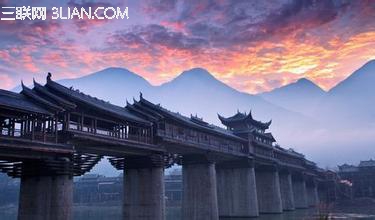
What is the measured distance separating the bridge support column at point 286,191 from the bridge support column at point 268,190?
8.87 metres

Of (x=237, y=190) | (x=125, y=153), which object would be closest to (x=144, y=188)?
(x=125, y=153)

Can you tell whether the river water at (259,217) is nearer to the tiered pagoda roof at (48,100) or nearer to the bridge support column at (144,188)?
the bridge support column at (144,188)

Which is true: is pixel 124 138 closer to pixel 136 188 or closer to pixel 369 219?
pixel 136 188

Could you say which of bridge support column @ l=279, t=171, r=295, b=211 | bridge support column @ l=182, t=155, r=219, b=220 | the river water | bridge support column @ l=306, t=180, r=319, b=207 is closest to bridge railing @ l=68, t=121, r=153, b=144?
bridge support column @ l=182, t=155, r=219, b=220

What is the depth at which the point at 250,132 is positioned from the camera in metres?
60.7

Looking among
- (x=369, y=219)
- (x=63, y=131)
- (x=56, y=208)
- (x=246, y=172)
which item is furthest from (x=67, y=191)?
(x=369, y=219)

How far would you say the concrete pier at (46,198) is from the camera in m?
25.0

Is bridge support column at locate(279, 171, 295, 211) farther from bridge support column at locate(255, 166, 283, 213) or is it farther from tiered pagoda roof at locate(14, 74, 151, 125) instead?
tiered pagoda roof at locate(14, 74, 151, 125)

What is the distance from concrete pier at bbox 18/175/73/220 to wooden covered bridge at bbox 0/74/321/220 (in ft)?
0.21

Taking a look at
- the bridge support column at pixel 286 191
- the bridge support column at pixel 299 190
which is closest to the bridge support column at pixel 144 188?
the bridge support column at pixel 286 191

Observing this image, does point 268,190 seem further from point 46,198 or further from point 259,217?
point 46,198

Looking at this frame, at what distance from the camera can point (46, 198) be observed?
25.2 metres

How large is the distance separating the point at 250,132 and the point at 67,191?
3943 cm

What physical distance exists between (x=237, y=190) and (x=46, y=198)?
3685 cm
